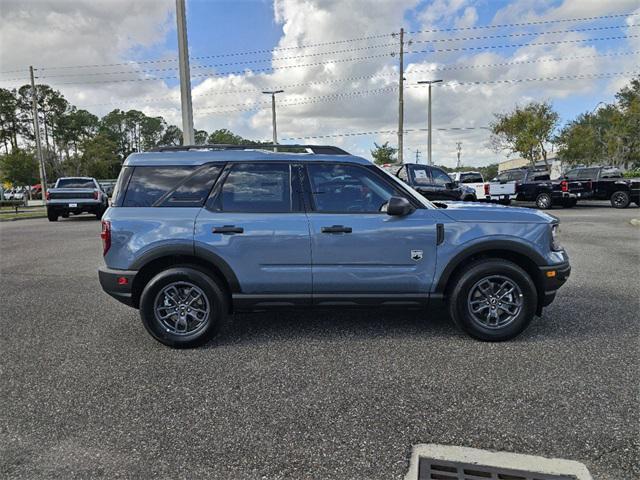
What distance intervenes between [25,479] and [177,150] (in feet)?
9.71

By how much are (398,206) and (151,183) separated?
2316 millimetres

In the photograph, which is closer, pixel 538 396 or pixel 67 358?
pixel 538 396

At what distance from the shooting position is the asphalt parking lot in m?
2.49

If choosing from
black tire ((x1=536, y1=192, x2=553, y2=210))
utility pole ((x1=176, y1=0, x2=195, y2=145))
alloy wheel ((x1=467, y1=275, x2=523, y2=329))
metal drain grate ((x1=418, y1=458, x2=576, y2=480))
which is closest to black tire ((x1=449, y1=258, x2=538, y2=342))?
alloy wheel ((x1=467, y1=275, x2=523, y2=329))

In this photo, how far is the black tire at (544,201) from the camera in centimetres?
1886

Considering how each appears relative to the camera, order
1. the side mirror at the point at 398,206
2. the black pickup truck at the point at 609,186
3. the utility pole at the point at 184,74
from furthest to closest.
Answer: the black pickup truck at the point at 609,186, the utility pole at the point at 184,74, the side mirror at the point at 398,206

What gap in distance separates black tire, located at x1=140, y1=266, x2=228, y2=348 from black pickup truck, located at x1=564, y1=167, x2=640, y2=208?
62.9ft

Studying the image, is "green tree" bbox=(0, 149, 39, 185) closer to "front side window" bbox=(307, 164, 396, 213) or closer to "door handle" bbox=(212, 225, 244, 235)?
"door handle" bbox=(212, 225, 244, 235)

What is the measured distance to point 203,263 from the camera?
13.6 ft

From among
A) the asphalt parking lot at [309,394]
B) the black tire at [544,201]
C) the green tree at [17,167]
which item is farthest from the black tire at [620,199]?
the green tree at [17,167]

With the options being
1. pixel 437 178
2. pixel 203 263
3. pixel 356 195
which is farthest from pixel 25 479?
pixel 437 178

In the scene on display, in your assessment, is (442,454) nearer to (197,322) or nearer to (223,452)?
(223,452)

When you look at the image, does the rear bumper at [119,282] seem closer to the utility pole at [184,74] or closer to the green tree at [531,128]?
the utility pole at [184,74]

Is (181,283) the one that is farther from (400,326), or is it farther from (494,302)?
(494,302)
